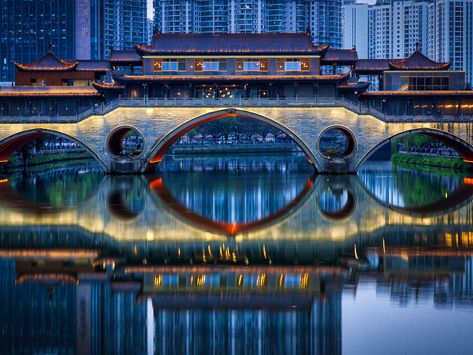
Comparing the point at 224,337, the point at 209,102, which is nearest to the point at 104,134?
the point at 209,102

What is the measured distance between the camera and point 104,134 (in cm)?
6369

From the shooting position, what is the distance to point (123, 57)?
71438mm

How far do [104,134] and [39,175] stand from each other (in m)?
7.10

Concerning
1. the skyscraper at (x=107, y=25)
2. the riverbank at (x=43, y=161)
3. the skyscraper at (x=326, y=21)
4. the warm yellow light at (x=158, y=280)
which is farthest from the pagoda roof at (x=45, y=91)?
the skyscraper at (x=326, y=21)

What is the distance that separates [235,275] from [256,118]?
4270 cm

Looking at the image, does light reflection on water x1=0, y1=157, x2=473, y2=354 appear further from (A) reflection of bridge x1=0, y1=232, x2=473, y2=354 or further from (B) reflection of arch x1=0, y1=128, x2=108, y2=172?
(B) reflection of arch x1=0, y1=128, x2=108, y2=172

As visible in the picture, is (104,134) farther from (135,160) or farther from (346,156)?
(346,156)

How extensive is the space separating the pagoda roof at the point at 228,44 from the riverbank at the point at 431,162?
17.2 m

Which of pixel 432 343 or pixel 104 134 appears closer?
pixel 432 343

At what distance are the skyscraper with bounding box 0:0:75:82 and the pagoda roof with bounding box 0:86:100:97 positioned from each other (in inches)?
3944

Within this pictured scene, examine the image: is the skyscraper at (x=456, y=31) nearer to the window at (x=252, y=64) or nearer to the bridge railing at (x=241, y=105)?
the bridge railing at (x=241, y=105)

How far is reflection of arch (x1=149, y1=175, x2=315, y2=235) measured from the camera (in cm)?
3128

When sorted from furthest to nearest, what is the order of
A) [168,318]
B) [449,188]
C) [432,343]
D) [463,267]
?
1. [449,188]
2. [463,267]
3. [168,318]
4. [432,343]

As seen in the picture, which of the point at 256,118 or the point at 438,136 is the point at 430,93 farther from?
the point at 256,118
